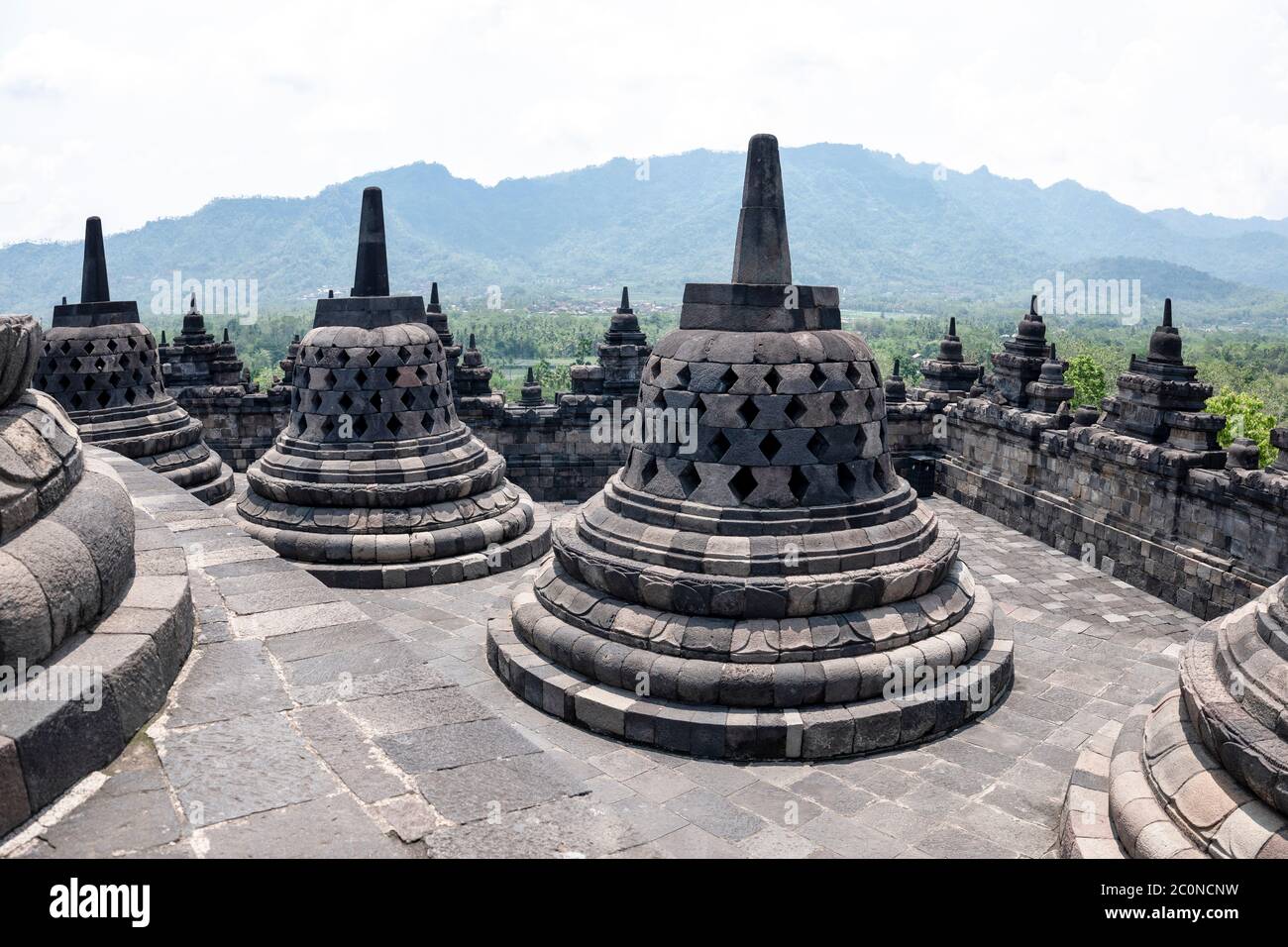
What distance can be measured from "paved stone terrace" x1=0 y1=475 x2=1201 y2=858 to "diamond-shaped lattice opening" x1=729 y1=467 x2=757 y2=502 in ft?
6.56

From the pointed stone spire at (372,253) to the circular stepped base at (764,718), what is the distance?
585cm

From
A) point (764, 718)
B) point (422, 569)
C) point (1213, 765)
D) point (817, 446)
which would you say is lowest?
point (764, 718)

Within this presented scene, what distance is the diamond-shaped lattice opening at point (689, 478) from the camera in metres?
7.34

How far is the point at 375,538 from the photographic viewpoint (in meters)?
10.2

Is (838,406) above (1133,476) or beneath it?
above

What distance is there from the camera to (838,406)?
7.34 meters

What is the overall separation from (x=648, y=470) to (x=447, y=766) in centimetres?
448

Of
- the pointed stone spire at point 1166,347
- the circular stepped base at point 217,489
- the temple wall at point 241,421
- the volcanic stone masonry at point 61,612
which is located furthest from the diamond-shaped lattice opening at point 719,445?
the temple wall at point 241,421

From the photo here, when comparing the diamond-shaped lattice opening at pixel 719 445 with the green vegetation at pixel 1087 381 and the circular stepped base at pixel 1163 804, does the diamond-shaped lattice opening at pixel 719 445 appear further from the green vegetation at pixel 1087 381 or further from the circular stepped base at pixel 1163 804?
the green vegetation at pixel 1087 381

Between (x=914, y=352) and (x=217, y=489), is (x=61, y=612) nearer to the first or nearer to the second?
(x=217, y=489)

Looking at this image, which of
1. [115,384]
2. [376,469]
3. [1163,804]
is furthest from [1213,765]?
[115,384]
